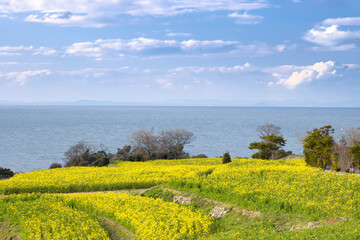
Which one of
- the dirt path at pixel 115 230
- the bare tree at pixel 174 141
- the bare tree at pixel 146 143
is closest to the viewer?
the dirt path at pixel 115 230

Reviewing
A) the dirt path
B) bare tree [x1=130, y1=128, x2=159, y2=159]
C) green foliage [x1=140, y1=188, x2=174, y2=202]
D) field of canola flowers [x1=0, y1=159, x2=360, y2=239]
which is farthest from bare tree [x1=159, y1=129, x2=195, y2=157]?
the dirt path

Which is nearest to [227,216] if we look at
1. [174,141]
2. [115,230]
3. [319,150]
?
[115,230]

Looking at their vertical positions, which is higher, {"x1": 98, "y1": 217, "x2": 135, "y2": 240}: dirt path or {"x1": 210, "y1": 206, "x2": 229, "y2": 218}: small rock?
{"x1": 210, "y1": 206, "x2": 229, "y2": 218}: small rock

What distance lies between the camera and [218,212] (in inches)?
875

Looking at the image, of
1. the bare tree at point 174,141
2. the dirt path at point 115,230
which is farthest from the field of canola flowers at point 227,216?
the bare tree at point 174,141

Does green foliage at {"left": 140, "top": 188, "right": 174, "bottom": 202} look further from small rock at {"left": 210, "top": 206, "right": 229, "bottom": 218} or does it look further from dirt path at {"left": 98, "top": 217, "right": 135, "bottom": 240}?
dirt path at {"left": 98, "top": 217, "right": 135, "bottom": 240}

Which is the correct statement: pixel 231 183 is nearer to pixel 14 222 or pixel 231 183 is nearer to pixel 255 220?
pixel 255 220

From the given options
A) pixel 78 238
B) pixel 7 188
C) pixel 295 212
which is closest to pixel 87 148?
pixel 7 188

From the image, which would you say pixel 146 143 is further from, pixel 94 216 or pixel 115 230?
pixel 115 230

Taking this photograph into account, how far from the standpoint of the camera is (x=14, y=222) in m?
23.1

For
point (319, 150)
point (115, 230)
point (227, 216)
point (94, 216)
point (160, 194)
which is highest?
point (319, 150)

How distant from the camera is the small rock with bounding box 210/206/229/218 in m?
21.9

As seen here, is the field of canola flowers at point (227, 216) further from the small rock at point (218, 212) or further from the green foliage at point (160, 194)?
the green foliage at point (160, 194)

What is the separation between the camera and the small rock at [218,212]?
21.9 meters
